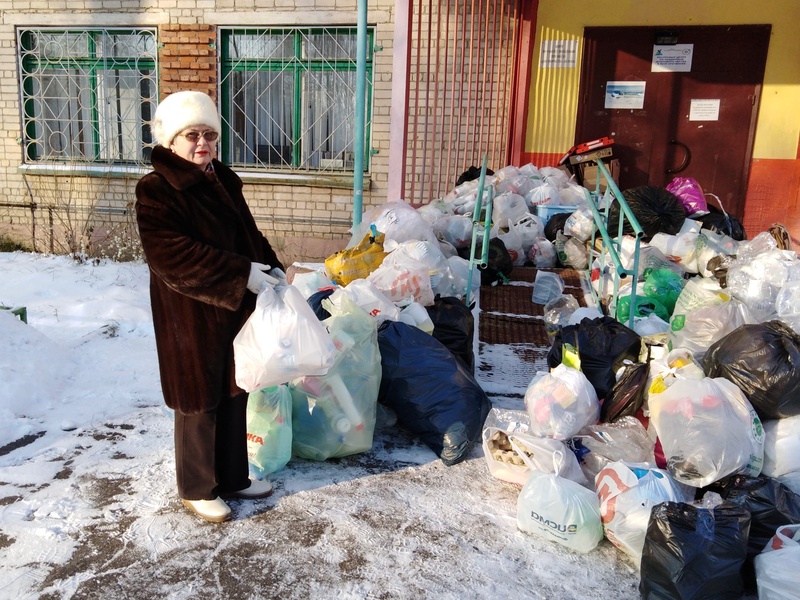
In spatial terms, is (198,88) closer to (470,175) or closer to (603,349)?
(470,175)

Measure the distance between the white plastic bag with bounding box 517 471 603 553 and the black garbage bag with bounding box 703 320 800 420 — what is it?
2.54 feet

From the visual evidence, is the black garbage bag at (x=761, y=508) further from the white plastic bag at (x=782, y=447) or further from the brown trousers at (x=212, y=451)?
the brown trousers at (x=212, y=451)

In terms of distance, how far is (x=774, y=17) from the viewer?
6.52m

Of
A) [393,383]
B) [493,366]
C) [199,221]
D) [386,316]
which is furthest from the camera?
[493,366]

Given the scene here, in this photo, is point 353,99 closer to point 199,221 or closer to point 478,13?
point 478,13

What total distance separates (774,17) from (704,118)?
1.14 m

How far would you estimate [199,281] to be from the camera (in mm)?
2053

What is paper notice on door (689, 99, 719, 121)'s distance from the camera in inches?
268

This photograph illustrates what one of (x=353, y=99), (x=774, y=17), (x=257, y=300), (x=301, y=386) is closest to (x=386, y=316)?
(x=301, y=386)

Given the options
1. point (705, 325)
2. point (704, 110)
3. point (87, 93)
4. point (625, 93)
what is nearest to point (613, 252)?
point (705, 325)

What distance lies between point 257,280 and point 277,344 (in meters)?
0.23

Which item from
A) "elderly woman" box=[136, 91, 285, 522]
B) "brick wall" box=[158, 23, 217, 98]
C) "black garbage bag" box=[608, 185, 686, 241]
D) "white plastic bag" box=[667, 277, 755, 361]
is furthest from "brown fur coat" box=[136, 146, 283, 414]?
"brick wall" box=[158, 23, 217, 98]

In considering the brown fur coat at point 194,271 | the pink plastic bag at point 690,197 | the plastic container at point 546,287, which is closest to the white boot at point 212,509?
the brown fur coat at point 194,271

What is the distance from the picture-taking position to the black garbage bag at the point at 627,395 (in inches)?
110
